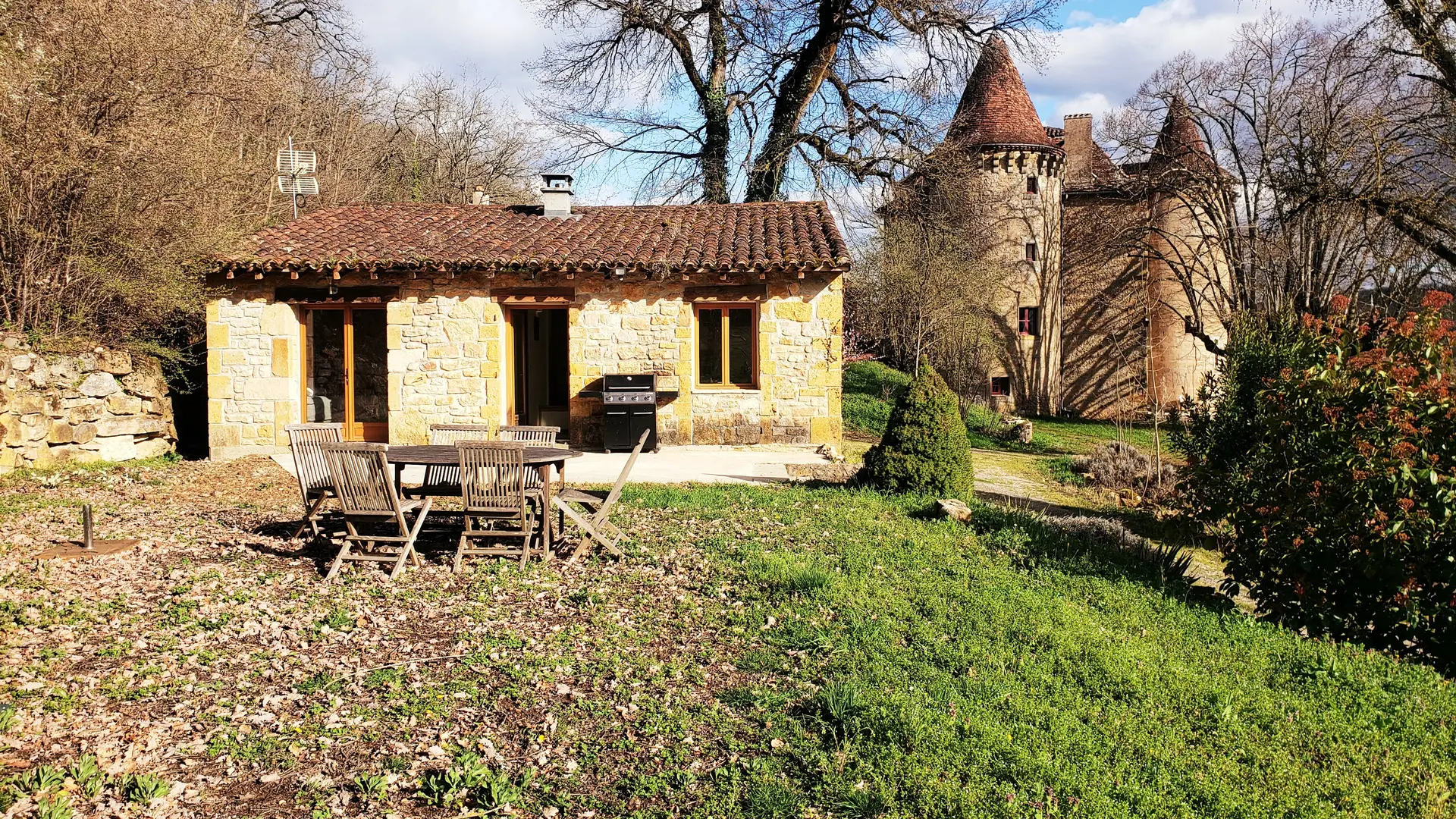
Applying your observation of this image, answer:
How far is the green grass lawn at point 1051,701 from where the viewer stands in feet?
11.5

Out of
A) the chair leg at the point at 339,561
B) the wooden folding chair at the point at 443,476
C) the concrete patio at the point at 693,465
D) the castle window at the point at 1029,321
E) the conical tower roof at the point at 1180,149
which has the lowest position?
the chair leg at the point at 339,561

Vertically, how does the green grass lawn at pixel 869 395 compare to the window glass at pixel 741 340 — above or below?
below

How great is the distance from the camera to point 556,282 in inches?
523

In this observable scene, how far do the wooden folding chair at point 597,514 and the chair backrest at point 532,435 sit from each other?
23.2 inches

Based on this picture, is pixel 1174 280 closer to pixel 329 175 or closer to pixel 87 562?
pixel 329 175

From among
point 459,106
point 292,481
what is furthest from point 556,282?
point 459,106

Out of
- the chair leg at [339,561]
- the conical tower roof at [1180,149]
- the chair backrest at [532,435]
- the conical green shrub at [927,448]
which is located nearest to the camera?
the chair leg at [339,561]

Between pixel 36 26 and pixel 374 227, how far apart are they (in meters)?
5.38

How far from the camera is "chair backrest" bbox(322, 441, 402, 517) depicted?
6312 millimetres

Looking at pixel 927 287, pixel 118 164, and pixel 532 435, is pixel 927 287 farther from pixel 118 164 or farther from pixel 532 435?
pixel 118 164

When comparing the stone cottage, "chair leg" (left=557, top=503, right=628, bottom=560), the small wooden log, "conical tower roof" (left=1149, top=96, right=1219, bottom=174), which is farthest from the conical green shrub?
"conical tower roof" (left=1149, top=96, right=1219, bottom=174)

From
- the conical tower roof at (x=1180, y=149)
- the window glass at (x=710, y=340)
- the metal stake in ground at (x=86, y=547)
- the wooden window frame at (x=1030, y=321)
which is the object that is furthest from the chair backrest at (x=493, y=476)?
the wooden window frame at (x=1030, y=321)

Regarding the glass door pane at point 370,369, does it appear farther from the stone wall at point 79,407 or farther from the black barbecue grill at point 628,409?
the black barbecue grill at point 628,409

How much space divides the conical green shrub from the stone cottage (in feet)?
13.2
